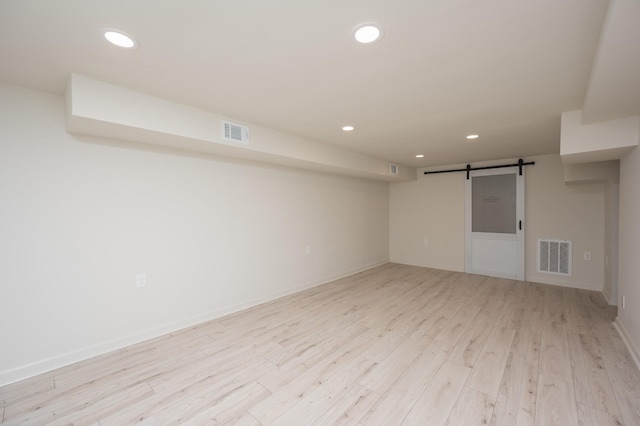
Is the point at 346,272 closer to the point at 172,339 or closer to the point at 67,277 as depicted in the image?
the point at 172,339

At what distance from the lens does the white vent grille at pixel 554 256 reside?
458 cm

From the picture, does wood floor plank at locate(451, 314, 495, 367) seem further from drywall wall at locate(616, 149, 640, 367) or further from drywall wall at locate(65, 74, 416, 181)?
drywall wall at locate(65, 74, 416, 181)

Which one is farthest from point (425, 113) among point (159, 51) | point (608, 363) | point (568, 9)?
point (608, 363)

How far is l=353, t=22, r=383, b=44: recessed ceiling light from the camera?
1.44 m

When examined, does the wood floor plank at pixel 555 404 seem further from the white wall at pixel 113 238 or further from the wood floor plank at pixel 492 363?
the white wall at pixel 113 238

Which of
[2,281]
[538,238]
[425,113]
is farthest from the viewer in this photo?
[538,238]

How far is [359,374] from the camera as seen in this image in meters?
2.19

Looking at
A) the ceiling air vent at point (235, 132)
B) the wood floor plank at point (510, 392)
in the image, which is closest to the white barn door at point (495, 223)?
the wood floor plank at point (510, 392)

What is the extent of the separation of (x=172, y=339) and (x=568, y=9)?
12.6 feet

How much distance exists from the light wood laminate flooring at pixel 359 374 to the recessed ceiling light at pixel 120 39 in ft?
7.60

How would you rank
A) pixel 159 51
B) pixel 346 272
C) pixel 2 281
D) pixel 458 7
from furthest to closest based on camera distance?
1. pixel 346 272
2. pixel 2 281
3. pixel 159 51
4. pixel 458 7

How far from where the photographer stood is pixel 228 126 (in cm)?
285

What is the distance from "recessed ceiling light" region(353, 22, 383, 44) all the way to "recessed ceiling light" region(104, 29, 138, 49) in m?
1.29

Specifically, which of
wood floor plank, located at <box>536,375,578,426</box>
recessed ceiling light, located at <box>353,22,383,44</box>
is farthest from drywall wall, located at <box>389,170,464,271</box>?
recessed ceiling light, located at <box>353,22,383,44</box>
